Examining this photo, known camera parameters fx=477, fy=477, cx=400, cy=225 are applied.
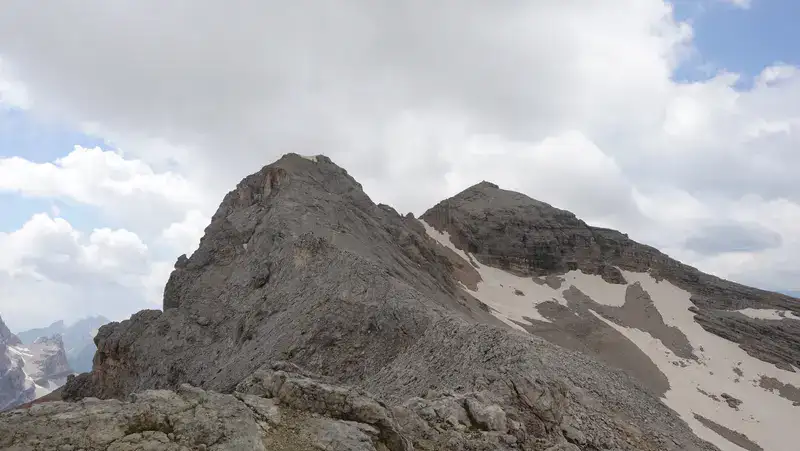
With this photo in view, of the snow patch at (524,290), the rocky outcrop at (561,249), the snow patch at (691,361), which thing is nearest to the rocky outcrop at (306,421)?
the snow patch at (691,361)

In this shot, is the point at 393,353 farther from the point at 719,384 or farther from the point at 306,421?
the point at 719,384

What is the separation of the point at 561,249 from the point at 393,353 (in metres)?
81.7

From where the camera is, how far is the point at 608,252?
319ft

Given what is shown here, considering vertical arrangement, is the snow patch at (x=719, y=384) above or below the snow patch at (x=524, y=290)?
below

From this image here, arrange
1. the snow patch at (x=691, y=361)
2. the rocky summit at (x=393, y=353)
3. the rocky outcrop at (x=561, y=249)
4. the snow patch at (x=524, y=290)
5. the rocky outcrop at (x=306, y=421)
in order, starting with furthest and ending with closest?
the rocky outcrop at (x=561, y=249) < the snow patch at (x=524, y=290) < the snow patch at (x=691, y=361) < the rocky summit at (x=393, y=353) < the rocky outcrop at (x=306, y=421)

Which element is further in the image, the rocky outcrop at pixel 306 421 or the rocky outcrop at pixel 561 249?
the rocky outcrop at pixel 561 249

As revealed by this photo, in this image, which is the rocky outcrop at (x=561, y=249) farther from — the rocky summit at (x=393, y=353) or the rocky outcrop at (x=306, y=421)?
the rocky outcrop at (x=306, y=421)

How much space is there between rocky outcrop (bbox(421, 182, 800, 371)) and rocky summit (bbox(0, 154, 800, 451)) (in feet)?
2.22

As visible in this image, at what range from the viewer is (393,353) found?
953 inches

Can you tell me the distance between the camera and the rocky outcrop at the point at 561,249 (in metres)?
80.9

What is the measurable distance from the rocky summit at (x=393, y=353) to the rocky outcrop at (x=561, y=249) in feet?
2.22

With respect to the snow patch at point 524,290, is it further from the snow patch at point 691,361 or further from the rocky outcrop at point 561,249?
the rocky outcrop at point 561,249

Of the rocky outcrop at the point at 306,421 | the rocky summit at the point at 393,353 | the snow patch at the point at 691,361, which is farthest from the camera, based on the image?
the snow patch at the point at 691,361

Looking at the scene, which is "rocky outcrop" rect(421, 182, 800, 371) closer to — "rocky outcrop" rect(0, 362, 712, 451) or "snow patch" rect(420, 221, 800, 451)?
"snow patch" rect(420, 221, 800, 451)
